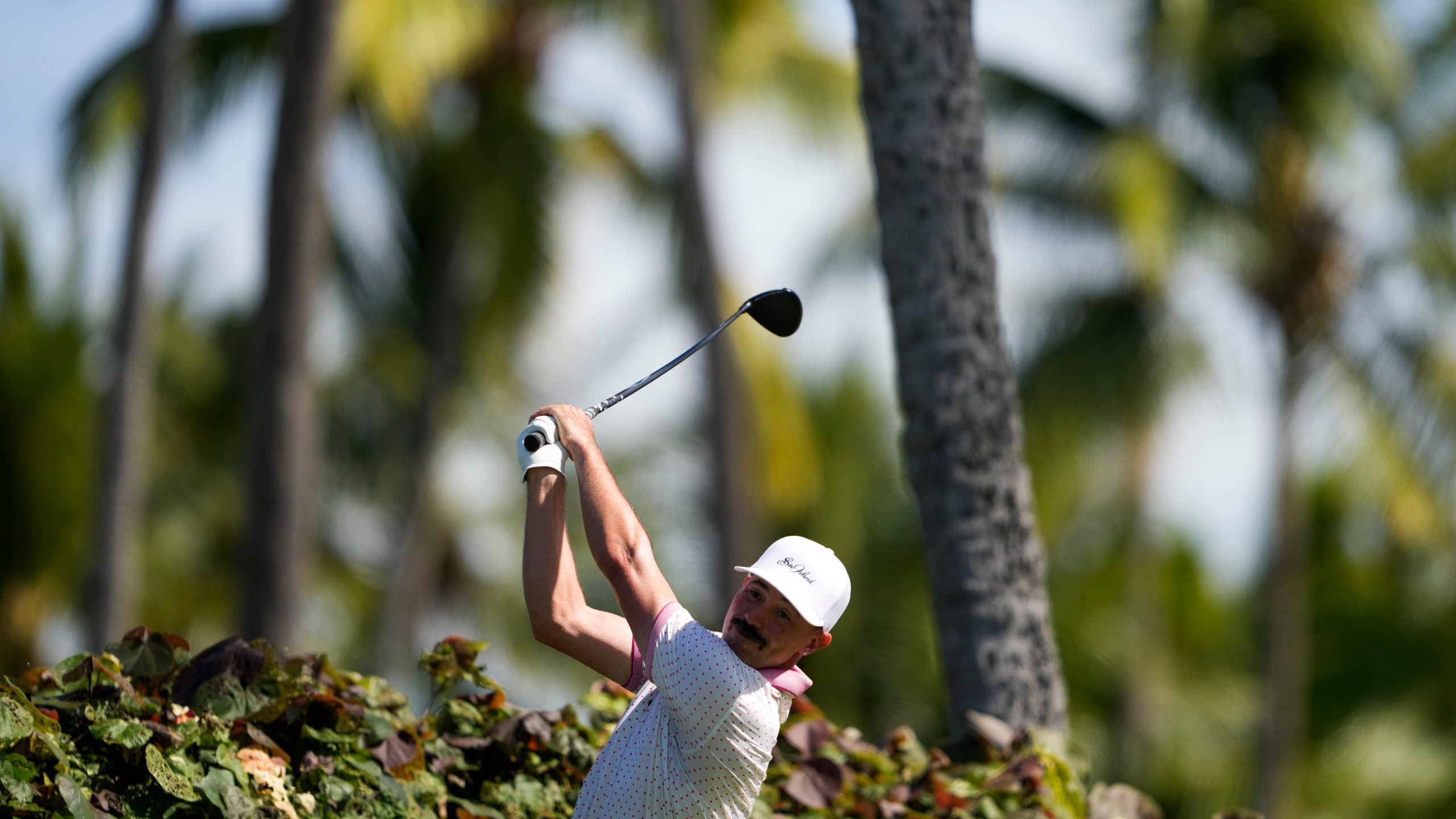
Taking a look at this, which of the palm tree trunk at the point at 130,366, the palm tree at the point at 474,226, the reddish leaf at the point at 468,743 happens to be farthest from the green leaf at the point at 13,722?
the palm tree at the point at 474,226

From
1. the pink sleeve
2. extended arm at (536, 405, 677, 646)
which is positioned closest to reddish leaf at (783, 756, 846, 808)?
the pink sleeve

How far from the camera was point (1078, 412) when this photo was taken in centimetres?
1841

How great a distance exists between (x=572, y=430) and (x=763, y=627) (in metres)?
0.62

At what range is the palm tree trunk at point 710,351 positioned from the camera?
571 inches

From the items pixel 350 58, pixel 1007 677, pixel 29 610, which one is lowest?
pixel 1007 677

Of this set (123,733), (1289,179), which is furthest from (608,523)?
(1289,179)

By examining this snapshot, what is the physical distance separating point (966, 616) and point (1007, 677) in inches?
9.1

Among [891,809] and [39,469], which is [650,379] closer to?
[891,809]

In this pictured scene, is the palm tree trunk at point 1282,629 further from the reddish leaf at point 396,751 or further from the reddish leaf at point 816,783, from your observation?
the reddish leaf at point 396,751

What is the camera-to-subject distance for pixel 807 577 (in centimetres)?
327

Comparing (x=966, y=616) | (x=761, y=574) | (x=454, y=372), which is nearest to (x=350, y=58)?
(x=454, y=372)

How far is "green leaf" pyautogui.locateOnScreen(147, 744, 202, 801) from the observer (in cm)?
341

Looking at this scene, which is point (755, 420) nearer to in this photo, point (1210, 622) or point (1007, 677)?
point (1210, 622)

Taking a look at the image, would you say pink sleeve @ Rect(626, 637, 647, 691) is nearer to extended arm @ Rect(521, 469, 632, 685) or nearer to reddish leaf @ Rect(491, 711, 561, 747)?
extended arm @ Rect(521, 469, 632, 685)
